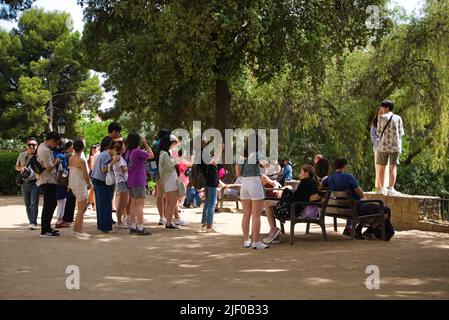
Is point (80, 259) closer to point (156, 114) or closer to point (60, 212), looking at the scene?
point (60, 212)

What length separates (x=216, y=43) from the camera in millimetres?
19578

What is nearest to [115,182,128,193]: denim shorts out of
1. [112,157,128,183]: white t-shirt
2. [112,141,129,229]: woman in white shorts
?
[112,141,129,229]: woman in white shorts

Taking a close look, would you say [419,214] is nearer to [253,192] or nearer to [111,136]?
[253,192]

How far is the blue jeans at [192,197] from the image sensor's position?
19484mm

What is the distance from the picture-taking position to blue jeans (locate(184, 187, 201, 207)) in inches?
767

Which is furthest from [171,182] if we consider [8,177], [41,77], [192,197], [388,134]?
[41,77]

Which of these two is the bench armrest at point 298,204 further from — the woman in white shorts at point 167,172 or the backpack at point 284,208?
the woman in white shorts at point 167,172

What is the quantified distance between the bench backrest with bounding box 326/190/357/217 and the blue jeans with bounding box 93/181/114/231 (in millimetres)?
3997

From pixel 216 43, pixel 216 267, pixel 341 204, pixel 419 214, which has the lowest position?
pixel 216 267

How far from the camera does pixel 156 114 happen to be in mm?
28172

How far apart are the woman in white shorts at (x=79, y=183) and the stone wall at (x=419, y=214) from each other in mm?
6315

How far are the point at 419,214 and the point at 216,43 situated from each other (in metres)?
8.69

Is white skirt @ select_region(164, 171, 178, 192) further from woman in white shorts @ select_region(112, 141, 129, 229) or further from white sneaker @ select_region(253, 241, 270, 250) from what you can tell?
white sneaker @ select_region(253, 241, 270, 250)

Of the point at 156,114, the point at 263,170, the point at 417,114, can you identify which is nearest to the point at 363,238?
the point at 263,170
